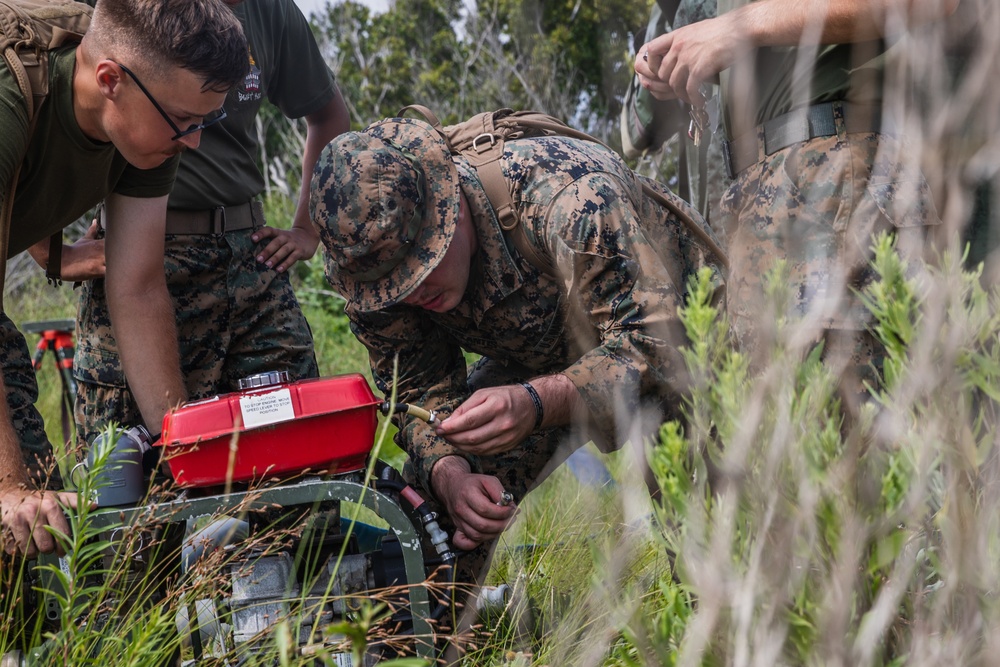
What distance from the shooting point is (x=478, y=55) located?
11.0 metres

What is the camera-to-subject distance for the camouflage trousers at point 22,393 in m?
3.34

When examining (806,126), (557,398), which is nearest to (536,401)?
(557,398)

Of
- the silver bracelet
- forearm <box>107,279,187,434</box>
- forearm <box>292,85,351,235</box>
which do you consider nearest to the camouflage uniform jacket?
the silver bracelet

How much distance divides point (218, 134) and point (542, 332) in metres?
1.51

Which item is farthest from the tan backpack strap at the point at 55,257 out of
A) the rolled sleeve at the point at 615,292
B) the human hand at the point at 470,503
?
the rolled sleeve at the point at 615,292

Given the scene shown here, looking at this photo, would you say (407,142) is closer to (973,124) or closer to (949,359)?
(973,124)

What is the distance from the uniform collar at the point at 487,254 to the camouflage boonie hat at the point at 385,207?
0.15 meters

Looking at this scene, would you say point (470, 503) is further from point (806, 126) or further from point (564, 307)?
point (806, 126)

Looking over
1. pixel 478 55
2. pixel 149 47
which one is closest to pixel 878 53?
pixel 149 47

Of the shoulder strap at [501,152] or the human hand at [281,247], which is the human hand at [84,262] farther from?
the shoulder strap at [501,152]

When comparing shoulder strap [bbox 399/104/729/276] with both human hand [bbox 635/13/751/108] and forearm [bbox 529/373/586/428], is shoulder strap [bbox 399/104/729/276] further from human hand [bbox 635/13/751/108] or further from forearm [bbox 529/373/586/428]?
human hand [bbox 635/13/751/108]

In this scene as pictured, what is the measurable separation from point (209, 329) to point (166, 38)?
4.22 ft

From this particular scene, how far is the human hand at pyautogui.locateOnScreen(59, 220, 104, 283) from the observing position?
352cm

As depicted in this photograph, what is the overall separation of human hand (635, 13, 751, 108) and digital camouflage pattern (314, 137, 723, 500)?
40cm
